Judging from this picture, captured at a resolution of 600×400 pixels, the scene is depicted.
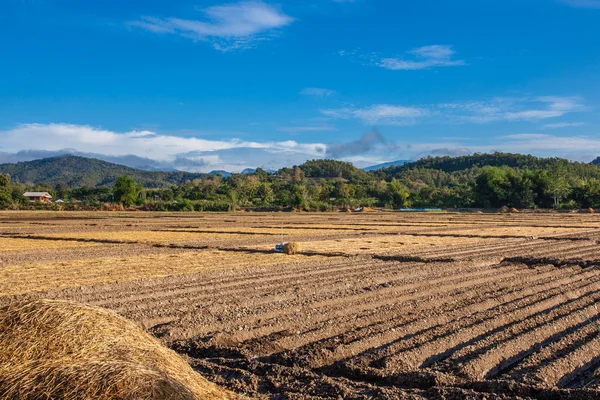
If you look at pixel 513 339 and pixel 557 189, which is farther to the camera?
pixel 557 189

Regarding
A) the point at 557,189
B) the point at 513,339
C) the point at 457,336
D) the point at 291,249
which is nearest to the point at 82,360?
the point at 457,336

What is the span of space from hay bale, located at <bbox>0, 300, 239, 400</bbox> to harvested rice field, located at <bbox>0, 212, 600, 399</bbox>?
4.51 feet

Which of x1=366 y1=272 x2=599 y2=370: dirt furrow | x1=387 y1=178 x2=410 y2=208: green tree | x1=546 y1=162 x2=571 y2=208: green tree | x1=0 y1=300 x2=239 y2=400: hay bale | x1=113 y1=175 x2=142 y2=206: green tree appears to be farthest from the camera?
x1=387 y1=178 x2=410 y2=208: green tree

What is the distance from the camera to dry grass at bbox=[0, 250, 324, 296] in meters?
13.5

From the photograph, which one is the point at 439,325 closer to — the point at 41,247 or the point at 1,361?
the point at 1,361

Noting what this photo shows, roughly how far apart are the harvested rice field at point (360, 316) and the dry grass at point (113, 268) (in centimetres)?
6

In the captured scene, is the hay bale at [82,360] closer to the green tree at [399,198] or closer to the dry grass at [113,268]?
the dry grass at [113,268]

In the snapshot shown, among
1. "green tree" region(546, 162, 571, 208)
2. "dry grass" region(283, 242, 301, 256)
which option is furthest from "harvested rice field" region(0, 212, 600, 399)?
"green tree" region(546, 162, 571, 208)

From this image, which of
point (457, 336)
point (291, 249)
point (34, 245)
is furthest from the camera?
point (34, 245)

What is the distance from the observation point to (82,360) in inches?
183

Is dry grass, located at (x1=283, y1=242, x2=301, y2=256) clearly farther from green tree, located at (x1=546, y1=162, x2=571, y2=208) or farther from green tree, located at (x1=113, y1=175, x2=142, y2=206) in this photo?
green tree, located at (x1=113, y1=175, x2=142, y2=206)

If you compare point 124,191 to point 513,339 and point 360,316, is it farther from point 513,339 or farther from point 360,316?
point 513,339

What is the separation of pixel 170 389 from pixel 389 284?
9.33 metres

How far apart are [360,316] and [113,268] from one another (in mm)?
9588
